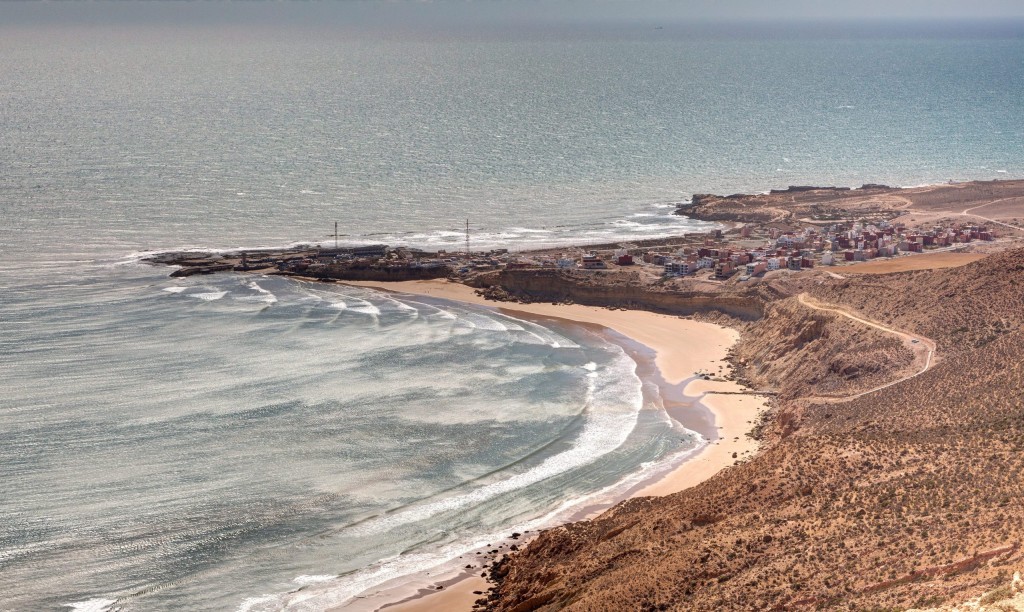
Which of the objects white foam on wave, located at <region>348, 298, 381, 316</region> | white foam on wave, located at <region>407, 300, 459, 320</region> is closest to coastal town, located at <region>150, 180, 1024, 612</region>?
white foam on wave, located at <region>407, 300, 459, 320</region>

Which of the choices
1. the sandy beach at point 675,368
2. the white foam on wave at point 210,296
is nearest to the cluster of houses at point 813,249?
the sandy beach at point 675,368

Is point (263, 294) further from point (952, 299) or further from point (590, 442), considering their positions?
point (952, 299)

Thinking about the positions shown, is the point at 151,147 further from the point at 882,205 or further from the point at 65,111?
the point at 882,205

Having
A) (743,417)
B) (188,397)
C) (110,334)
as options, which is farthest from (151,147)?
(743,417)

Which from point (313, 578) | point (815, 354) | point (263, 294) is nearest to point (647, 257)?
point (263, 294)

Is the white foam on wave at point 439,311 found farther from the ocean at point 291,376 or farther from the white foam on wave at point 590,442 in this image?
the white foam on wave at point 590,442

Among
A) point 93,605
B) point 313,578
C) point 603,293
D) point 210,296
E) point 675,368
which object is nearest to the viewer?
point 93,605

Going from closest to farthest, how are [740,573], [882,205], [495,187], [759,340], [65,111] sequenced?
[740,573]
[759,340]
[882,205]
[495,187]
[65,111]
